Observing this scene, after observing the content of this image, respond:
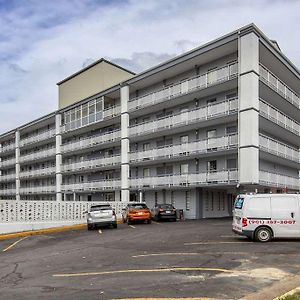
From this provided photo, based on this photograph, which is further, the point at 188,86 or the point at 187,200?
the point at 187,200

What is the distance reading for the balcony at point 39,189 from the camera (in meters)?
56.1

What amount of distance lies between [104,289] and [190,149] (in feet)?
88.2

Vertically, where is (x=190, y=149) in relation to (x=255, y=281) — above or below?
above

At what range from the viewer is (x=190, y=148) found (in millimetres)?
34906

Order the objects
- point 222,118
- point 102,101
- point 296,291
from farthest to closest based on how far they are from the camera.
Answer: point 102,101 → point 222,118 → point 296,291

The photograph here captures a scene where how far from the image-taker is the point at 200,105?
36.3 m

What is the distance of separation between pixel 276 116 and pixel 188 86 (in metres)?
7.61

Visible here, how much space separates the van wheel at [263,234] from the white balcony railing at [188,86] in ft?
55.9

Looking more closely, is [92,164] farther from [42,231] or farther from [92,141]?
[42,231]

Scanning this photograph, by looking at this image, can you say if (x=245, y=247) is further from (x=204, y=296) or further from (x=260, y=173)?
(x=260, y=173)

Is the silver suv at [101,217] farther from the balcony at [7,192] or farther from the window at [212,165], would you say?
the balcony at [7,192]

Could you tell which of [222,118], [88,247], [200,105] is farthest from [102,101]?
[88,247]

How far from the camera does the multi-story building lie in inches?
1199

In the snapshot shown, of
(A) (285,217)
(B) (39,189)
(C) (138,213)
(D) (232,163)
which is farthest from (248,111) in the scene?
(B) (39,189)
